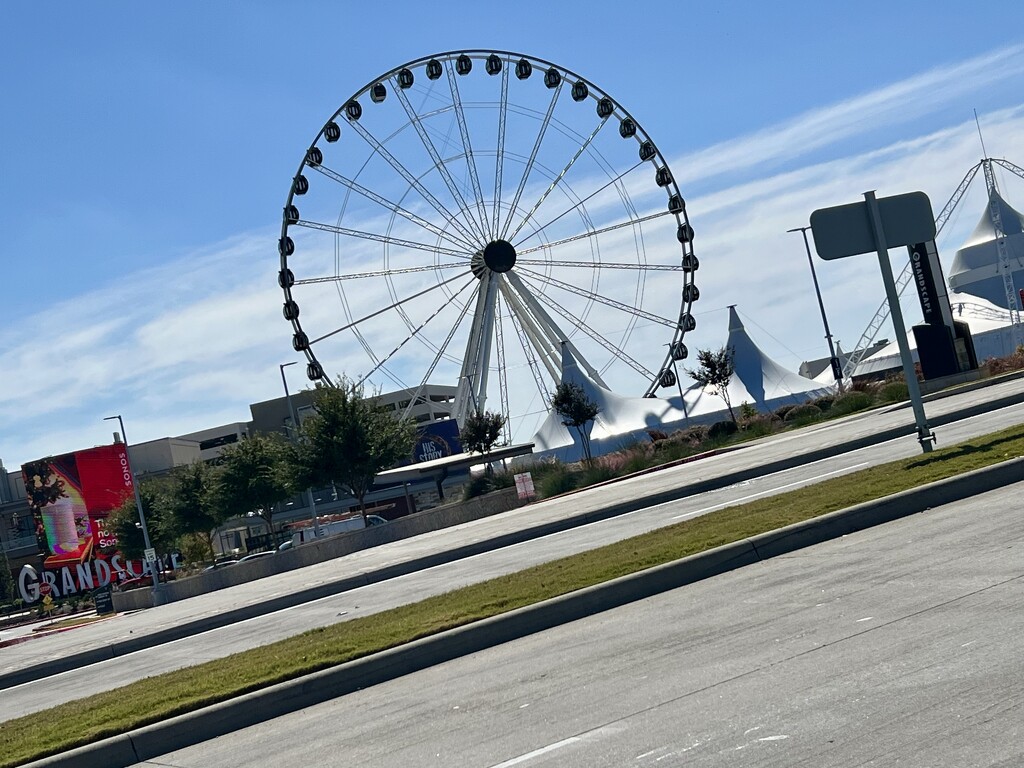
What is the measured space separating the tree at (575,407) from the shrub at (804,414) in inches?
298

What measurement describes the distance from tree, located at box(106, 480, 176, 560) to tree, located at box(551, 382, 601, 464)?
2067 centimetres

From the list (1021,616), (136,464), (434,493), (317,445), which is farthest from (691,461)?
(136,464)

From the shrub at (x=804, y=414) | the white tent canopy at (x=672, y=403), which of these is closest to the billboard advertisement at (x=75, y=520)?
the white tent canopy at (x=672, y=403)

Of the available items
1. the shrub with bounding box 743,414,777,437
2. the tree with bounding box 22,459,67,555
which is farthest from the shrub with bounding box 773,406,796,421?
the tree with bounding box 22,459,67,555

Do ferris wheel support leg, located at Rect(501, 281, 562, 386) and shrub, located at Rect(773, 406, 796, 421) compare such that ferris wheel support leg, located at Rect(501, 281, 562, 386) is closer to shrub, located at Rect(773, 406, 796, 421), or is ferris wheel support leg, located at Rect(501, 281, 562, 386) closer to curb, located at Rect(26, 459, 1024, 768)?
shrub, located at Rect(773, 406, 796, 421)

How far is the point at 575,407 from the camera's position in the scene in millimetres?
47812

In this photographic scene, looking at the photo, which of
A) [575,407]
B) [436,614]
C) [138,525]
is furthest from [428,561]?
[138,525]

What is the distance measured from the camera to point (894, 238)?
1684 centimetres

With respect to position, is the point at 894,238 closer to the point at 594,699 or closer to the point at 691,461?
the point at 594,699

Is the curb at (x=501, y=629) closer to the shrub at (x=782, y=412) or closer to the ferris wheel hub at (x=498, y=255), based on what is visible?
the shrub at (x=782, y=412)

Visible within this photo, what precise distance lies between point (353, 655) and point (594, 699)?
10.7 feet

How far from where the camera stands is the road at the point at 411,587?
14734 mm

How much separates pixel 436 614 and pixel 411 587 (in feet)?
19.0

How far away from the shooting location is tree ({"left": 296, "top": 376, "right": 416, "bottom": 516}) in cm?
4297
